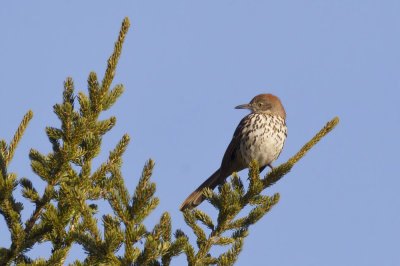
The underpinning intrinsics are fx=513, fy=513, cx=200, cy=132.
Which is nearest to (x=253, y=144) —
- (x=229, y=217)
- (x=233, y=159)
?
(x=233, y=159)

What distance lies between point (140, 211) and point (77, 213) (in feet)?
1.76

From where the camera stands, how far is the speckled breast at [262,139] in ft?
21.4

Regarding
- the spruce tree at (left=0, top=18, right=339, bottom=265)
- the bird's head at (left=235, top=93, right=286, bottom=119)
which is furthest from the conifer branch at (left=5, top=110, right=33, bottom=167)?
the bird's head at (left=235, top=93, right=286, bottom=119)

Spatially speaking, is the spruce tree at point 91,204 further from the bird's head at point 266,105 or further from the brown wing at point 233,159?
the bird's head at point 266,105

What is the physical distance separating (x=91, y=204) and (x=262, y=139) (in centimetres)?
347

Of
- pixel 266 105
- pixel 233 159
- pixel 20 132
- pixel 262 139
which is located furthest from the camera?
pixel 266 105

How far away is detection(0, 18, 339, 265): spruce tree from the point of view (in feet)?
9.07

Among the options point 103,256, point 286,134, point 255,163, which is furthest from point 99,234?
point 286,134

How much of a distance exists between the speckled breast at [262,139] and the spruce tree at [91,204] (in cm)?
317

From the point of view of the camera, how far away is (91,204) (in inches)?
135

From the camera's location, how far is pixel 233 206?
3264mm

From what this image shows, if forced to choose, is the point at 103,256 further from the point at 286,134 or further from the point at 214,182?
the point at 286,134

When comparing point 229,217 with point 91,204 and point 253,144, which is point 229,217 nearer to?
point 91,204

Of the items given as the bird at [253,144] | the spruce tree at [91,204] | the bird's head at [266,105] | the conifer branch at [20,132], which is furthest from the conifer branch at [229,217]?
the bird's head at [266,105]
